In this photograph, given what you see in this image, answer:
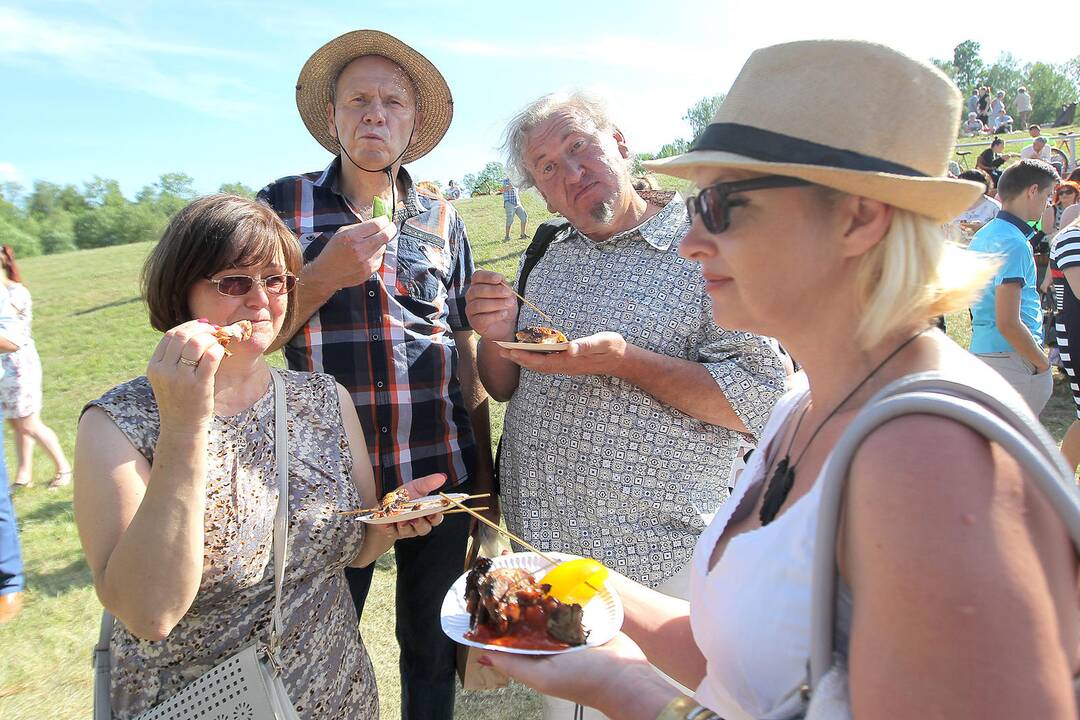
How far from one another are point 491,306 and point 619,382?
25.7 inches

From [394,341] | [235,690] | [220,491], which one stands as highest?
[394,341]

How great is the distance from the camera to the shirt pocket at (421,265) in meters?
2.93

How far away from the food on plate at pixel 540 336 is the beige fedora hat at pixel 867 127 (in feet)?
4.37

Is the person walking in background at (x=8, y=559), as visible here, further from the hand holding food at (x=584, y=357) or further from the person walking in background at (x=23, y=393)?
the person walking in background at (x=23, y=393)

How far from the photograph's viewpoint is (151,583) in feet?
5.46

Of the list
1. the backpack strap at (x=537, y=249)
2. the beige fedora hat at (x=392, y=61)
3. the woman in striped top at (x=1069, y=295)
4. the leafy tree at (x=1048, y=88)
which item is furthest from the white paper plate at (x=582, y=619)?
the leafy tree at (x=1048, y=88)

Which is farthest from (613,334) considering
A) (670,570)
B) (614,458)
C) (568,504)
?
(670,570)


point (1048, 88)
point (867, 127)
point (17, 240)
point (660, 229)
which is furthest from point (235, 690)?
point (1048, 88)

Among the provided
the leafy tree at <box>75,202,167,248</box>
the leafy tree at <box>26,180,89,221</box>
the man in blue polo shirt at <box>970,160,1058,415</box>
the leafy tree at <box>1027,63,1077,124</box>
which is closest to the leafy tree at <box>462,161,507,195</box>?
the leafy tree at <box>75,202,167,248</box>

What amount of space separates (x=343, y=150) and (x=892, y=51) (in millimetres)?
2481

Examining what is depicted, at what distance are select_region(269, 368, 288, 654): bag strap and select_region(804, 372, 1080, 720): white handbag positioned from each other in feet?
4.87

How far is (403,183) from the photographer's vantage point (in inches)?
126

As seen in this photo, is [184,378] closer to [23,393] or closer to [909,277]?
[909,277]

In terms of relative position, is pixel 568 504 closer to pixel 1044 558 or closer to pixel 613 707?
pixel 613 707
